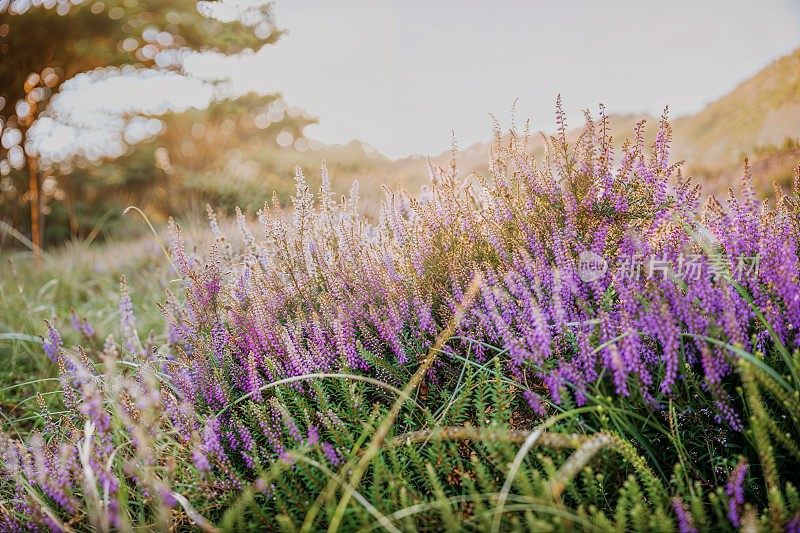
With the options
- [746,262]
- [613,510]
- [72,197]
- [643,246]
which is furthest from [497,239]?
[72,197]

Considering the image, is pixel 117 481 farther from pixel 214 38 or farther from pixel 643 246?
pixel 214 38

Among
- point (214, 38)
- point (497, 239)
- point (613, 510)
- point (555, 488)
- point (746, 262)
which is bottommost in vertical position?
point (613, 510)

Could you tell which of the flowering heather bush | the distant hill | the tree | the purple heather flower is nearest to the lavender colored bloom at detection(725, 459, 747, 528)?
the flowering heather bush

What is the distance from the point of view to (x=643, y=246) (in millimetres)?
1885

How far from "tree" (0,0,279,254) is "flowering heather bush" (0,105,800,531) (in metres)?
9.74

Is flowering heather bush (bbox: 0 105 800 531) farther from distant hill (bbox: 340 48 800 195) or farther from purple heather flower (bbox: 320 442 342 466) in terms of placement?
distant hill (bbox: 340 48 800 195)

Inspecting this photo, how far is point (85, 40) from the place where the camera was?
11.4 metres

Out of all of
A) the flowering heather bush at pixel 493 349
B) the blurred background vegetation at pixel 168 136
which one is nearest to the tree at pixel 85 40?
the blurred background vegetation at pixel 168 136

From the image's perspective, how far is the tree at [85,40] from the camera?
11086 mm

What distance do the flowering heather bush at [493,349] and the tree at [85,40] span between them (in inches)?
384

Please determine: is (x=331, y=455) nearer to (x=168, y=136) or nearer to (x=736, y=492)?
(x=736, y=492)

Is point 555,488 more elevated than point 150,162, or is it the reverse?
point 150,162

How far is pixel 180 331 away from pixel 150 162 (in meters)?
16.3

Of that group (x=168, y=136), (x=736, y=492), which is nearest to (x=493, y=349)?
(x=736, y=492)
